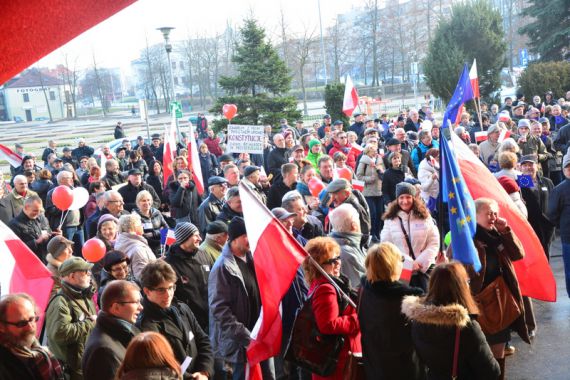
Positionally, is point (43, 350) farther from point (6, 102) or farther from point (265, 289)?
point (6, 102)

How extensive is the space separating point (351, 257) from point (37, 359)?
10.1ft

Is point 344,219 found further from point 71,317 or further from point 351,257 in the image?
point 71,317

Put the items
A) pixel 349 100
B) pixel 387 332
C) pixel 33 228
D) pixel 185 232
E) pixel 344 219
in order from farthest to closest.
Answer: pixel 349 100, pixel 33 228, pixel 344 219, pixel 185 232, pixel 387 332

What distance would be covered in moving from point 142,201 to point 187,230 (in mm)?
2840

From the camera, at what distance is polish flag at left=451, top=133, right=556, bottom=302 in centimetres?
617

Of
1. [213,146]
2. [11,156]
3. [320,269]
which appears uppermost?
[320,269]

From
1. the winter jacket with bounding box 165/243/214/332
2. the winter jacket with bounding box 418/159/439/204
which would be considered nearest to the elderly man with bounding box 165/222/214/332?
the winter jacket with bounding box 165/243/214/332

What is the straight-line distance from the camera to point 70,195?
32.6ft

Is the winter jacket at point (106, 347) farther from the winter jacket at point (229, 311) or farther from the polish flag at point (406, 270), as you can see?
the polish flag at point (406, 270)

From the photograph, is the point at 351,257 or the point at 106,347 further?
the point at 351,257

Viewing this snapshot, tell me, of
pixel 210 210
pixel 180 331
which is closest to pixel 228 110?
pixel 210 210

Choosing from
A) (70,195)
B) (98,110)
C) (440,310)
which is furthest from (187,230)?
(98,110)

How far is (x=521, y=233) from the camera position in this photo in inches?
245

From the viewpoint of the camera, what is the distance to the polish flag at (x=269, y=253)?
188 inches
